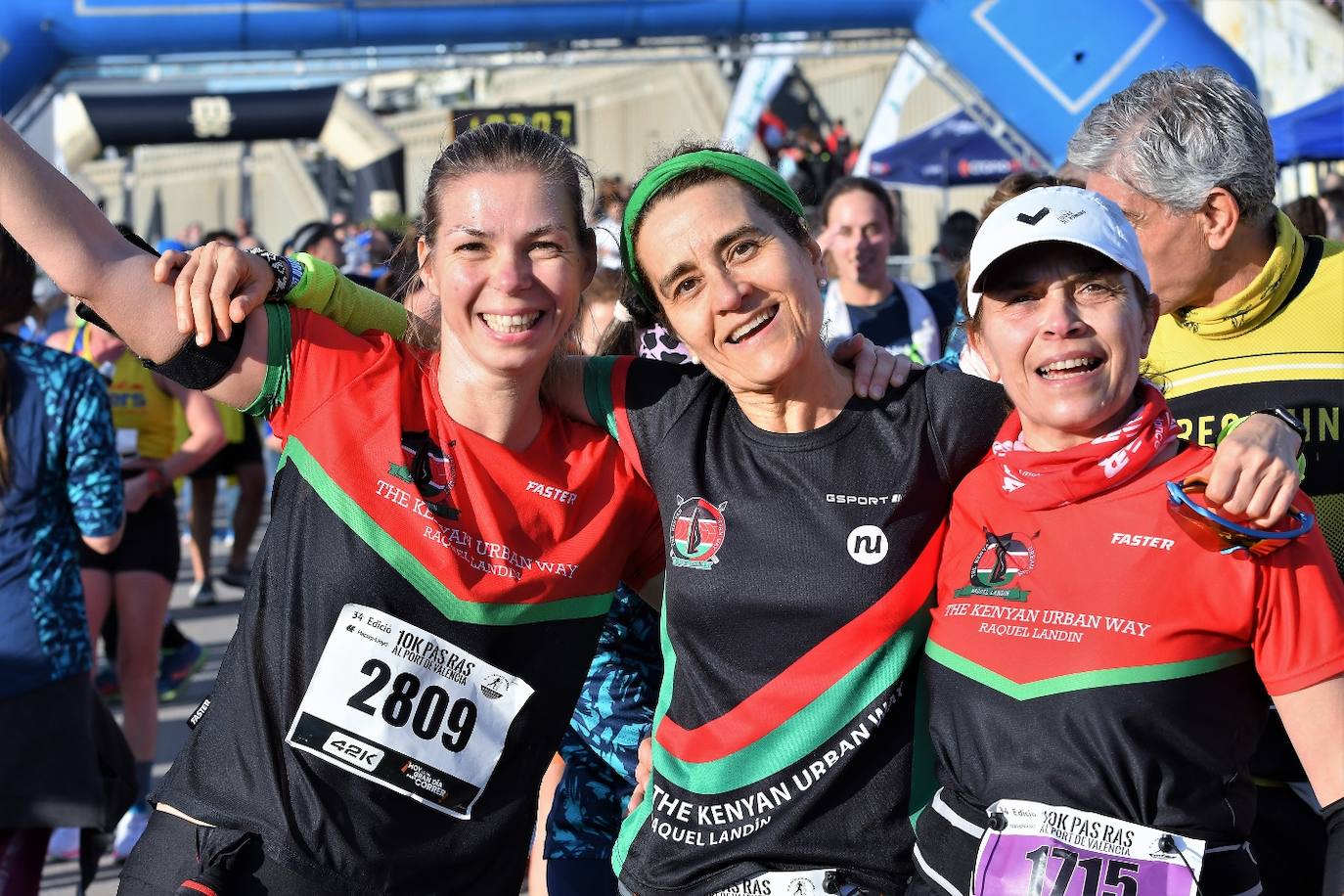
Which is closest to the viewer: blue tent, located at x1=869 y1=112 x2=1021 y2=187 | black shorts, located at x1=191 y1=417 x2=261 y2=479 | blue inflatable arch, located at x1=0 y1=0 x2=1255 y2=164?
black shorts, located at x1=191 y1=417 x2=261 y2=479

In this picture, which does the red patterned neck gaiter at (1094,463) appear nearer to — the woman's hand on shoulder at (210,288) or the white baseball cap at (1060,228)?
the white baseball cap at (1060,228)

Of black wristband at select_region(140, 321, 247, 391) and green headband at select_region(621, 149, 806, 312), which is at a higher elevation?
green headband at select_region(621, 149, 806, 312)

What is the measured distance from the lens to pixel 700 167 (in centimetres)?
247

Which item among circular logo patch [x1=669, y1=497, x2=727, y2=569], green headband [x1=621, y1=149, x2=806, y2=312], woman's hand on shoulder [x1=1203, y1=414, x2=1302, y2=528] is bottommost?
circular logo patch [x1=669, y1=497, x2=727, y2=569]

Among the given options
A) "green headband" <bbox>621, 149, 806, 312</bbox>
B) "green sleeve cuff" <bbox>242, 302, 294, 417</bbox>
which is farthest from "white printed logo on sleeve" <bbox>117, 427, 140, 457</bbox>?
"green headband" <bbox>621, 149, 806, 312</bbox>

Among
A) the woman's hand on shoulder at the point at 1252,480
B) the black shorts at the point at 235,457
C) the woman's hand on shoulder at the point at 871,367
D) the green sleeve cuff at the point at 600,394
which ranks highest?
the black shorts at the point at 235,457

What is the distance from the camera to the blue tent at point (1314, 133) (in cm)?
1084

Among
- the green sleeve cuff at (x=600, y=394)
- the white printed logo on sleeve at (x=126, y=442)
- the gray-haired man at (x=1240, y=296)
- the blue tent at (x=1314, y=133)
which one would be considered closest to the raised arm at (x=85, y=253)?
the green sleeve cuff at (x=600, y=394)

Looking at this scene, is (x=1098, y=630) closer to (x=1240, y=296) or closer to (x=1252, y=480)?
(x=1252, y=480)

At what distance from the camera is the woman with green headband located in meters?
2.26

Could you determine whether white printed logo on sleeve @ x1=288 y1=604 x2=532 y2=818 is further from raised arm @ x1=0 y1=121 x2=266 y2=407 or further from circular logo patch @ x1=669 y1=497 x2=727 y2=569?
raised arm @ x1=0 y1=121 x2=266 y2=407

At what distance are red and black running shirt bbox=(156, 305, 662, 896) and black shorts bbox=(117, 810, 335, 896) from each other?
0.02 metres

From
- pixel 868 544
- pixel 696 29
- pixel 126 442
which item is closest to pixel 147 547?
pixel 126 442

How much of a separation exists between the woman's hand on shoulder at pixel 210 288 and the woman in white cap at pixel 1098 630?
1.17 metres
